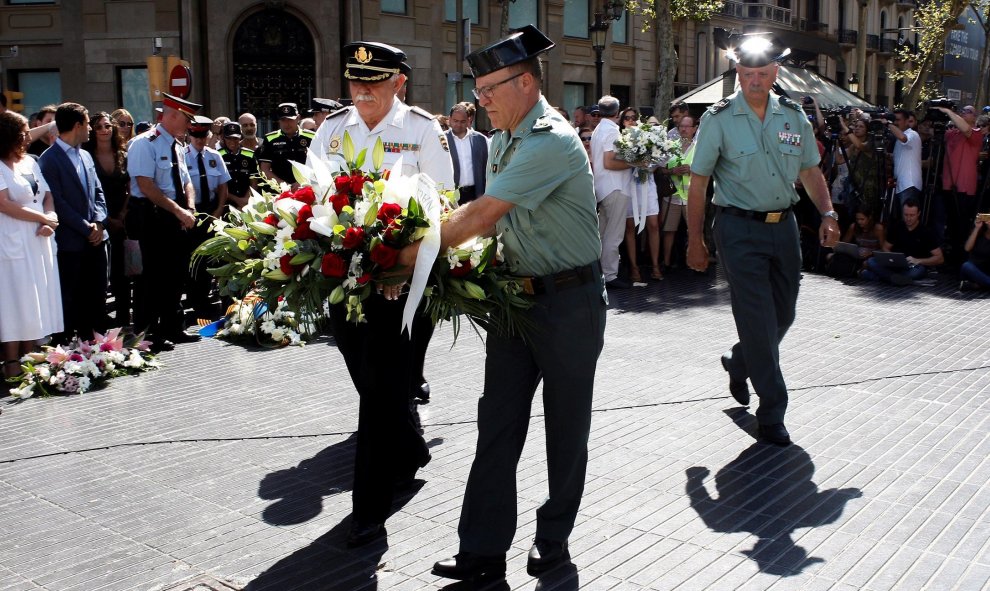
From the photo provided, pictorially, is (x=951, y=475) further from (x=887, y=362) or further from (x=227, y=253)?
(x=227, y=253)

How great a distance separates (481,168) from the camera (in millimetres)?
12234

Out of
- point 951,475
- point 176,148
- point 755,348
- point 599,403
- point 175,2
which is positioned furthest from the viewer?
point 175,2

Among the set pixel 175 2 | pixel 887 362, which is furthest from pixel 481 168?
pixel 175 2

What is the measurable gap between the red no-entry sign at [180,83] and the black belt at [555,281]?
692 centimetres

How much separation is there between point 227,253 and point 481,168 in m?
8.04

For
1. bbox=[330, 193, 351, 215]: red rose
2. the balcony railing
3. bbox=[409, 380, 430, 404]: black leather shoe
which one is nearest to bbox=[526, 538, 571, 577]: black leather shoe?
bbox=[330, 193, 351, 215]: red rose

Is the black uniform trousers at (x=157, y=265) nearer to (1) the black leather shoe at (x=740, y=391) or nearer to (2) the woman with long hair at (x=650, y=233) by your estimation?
(1) the black leather shoe at (x=740, y=391)

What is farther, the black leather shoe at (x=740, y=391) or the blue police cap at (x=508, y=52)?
the black leather shoe at (x=740, y=391)

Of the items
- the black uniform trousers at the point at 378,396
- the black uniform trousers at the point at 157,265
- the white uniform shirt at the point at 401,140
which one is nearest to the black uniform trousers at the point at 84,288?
the black uniform trousers at the point at 157,265

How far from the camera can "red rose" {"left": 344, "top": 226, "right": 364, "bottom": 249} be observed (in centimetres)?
382

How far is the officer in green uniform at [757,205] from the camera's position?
6035mm

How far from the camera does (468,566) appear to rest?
4043 mm

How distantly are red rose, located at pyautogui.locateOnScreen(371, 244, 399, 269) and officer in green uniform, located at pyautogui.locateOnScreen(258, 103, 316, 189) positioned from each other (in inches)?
308

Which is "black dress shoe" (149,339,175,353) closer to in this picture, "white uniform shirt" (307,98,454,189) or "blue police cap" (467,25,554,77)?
"white uniform shirt" (307,98,454,189)
